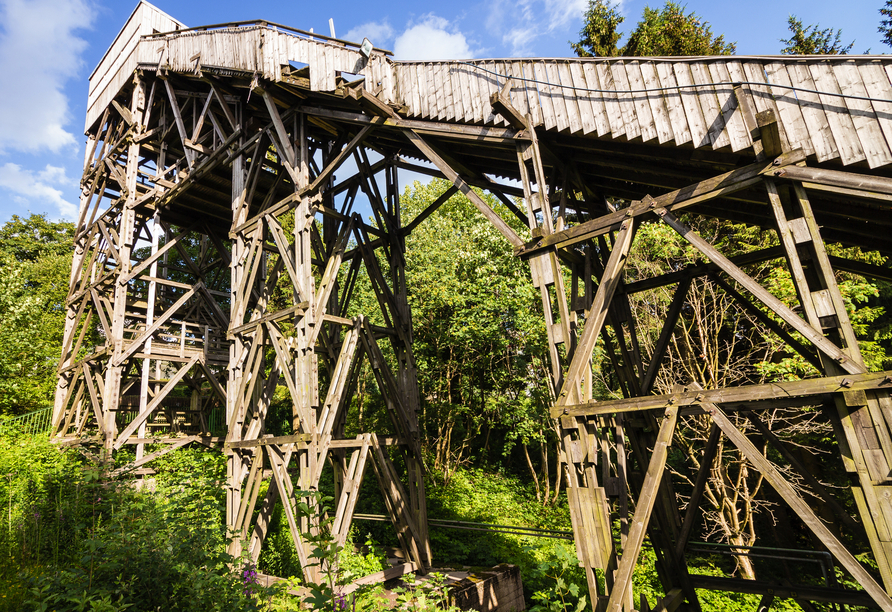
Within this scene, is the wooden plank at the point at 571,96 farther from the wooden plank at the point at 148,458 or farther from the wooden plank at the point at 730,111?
the wooden plank at the point at 148,458

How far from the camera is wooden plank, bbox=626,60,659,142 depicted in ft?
16.7

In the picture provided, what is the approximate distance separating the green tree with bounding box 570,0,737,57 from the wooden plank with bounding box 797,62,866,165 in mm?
14006

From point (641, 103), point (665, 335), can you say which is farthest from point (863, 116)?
point (665, 335)

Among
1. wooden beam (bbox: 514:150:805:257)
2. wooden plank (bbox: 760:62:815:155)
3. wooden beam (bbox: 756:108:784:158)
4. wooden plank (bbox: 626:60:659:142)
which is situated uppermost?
wooden plank (bbox: 626:60:659:142)

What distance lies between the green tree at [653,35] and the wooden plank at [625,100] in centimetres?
1324

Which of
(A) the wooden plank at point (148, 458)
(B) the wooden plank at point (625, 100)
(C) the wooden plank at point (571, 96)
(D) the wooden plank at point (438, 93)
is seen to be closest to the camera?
(B) the wooden plank at point (625, 100)

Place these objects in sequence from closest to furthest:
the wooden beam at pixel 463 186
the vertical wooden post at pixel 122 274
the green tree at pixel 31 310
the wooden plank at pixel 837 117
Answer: the wooden plank at pixel 837 117, the wooden beam at pixel 463 186, the vertical wooden post at pixel 122 274, the green tree at pixel 31 310

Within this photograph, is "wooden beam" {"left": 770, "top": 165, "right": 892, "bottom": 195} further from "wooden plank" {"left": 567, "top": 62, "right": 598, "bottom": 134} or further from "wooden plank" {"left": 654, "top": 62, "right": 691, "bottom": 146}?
"wooden plank" {"left": 567, "top": 62, "right": 598, "bottom": 134}

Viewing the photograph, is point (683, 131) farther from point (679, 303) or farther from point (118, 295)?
point (118, 295)

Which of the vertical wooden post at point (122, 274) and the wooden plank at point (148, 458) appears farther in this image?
the vertical wooden post at point (122, 274)

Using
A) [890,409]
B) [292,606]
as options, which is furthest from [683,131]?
[292,606]

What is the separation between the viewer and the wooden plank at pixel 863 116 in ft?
13.0

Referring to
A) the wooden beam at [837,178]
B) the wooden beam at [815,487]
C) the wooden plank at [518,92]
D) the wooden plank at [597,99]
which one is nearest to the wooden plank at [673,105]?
the wooden plank at [597,99]

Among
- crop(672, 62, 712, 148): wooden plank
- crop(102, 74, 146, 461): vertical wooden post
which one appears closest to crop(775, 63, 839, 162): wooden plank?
crop(672, 62, 712, 148): wooden plank
